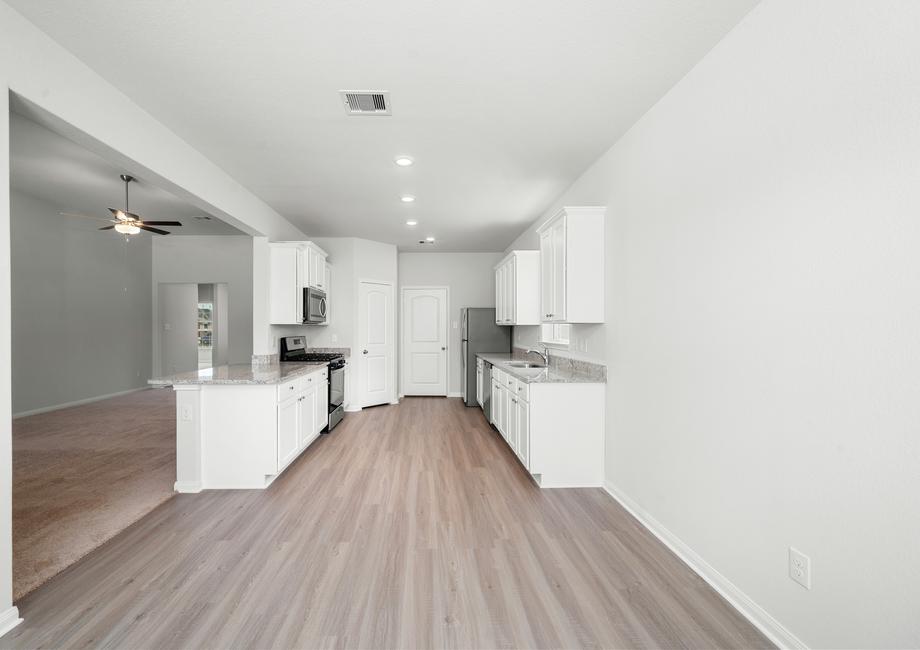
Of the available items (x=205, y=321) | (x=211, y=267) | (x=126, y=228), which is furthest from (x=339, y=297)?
(x=205, y=321)

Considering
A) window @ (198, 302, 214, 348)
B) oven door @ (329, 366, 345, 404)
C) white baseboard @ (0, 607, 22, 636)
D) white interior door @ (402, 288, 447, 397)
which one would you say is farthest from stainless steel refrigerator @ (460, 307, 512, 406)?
window @ (198, 302, 214, 348)

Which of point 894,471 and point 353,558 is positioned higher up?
point 894,471

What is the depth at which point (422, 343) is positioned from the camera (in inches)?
301

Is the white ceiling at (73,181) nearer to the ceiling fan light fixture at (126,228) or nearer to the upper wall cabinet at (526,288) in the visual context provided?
the ceiling fan light fixture at (126,228)

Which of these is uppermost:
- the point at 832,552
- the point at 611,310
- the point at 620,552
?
the point at 611,310

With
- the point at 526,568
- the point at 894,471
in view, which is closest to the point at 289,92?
the point at 526,568

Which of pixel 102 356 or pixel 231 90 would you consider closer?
pixel 231 90

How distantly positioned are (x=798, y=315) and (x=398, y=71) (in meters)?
2.28

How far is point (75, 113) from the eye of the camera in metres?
2.17

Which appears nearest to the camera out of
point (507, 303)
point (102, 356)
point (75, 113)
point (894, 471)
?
point (894, 471)

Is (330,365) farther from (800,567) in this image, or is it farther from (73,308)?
(73,308)

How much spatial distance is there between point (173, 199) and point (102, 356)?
11.5 feet

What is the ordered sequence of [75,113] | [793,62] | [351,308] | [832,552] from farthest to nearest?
[351,308] < [75,113] < [793,62] < [832,552]

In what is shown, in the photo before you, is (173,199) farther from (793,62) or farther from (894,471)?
(894,471)
